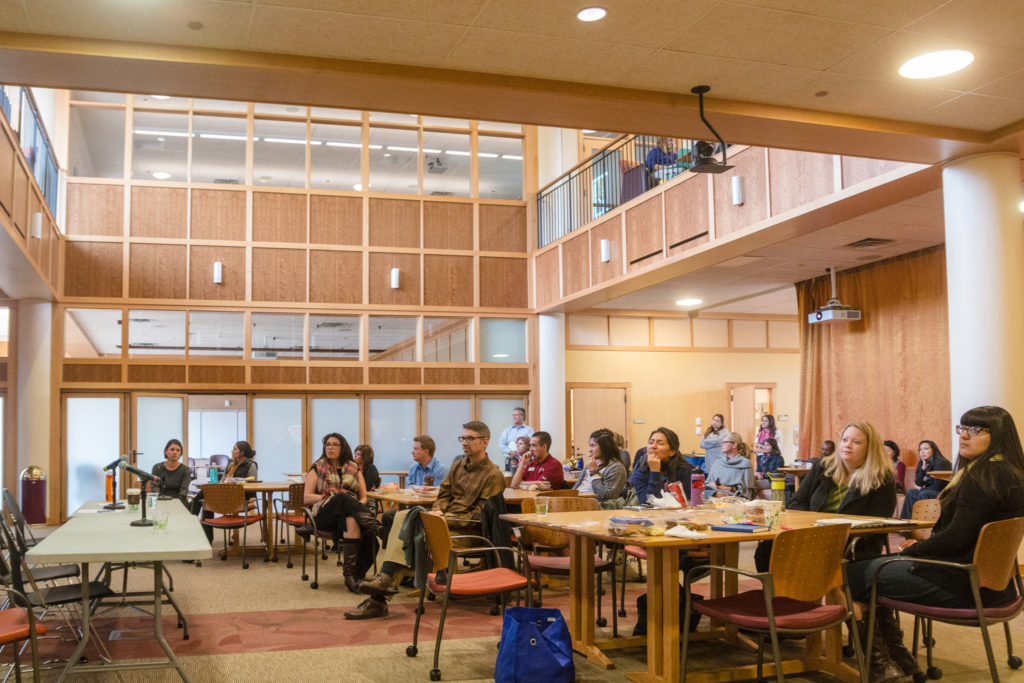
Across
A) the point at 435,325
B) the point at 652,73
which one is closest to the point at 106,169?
the point at 435,325

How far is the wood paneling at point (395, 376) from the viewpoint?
13.7 meters

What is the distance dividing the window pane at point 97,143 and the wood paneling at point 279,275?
233 centimetres

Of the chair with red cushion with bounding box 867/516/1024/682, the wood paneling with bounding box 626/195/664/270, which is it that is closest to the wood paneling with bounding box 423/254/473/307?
the wood paneling with bounding box 626/195/664/270

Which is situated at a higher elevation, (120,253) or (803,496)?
(120,253)

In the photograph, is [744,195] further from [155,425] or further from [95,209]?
[95,209]

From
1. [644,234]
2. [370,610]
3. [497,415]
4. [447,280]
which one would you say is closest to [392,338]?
[447,280]

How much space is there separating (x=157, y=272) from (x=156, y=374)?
4.83 feet

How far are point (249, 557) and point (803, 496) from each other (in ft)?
19.5

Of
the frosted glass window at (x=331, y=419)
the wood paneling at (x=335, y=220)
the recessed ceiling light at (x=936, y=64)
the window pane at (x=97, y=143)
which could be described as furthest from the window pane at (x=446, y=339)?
the recessed ceiling light at (x=936, y=64)

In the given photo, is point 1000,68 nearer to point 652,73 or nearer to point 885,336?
point 652,73

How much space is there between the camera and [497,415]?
14.4 m

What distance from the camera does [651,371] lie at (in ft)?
51.5

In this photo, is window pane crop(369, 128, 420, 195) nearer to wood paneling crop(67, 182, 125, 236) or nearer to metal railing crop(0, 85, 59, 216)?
wood paneling crop(67, 182, 125, 236)

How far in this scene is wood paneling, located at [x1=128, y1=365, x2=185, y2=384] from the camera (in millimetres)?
12781
